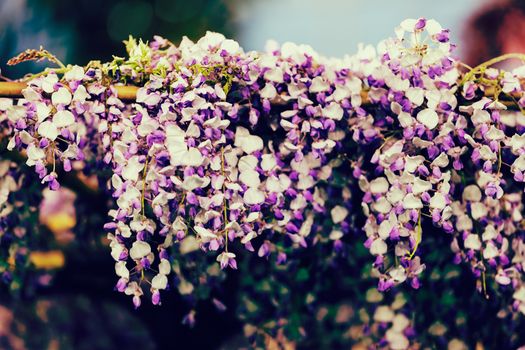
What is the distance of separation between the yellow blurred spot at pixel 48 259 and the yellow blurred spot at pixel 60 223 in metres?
0.11

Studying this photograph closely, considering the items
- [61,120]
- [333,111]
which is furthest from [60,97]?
[333,111]

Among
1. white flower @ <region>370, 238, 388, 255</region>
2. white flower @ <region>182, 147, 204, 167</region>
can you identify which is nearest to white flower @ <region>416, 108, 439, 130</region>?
white flower @ <region>370, 238, 388, 255</region>

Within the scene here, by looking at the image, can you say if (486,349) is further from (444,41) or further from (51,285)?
(51,285)

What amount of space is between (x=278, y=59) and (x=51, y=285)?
135 centimetres

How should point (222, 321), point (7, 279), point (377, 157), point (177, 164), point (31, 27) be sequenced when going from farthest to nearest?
point (31, 27), point (222, 321), point (7, 279), point (377, 157), point (177, 164)

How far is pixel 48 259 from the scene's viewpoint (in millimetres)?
2340

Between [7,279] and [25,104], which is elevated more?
[25,104]

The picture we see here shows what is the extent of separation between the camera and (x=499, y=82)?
5.44ft

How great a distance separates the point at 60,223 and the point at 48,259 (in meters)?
0.23

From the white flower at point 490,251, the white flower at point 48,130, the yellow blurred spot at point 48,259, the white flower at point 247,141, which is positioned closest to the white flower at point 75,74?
the white flower at point 48,130

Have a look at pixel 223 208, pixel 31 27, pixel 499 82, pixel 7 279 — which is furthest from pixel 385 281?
pixel 31 27

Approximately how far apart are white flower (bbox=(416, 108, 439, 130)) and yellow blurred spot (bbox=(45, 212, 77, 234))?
1.50 m

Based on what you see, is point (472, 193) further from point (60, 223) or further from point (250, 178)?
point (60, 223)

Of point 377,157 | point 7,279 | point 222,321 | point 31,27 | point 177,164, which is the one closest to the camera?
point 177,164
